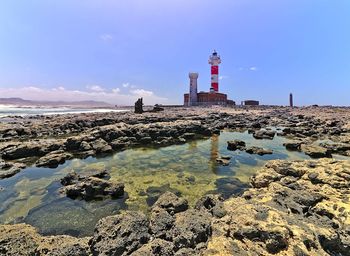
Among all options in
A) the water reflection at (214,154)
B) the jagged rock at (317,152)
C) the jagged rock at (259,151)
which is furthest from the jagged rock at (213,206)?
the jagged rock at (317,152)

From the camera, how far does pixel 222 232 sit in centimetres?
480

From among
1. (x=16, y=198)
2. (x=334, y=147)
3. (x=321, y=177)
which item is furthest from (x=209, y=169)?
(x=334, y=147)

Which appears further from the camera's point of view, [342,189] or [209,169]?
[209,169]

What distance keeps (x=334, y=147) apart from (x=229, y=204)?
12.7m

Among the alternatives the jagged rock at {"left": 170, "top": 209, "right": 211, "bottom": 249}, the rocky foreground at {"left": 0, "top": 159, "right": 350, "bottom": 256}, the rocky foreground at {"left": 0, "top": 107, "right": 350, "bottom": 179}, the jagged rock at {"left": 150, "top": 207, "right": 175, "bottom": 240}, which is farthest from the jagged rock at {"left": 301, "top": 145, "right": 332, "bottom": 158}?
the jagged rock at {"left": 150, "top": 207, "right": 175, "bottom": 240}

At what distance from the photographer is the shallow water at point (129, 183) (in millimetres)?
6992

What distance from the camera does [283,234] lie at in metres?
4.29

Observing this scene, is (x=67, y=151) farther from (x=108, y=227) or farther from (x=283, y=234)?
(x=283, y=234)

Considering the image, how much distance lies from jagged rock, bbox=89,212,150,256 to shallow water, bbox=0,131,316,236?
1.46m

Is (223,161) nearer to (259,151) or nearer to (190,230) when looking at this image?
(259,151)

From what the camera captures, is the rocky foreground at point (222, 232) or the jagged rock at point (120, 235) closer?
the rocky foreground at point (222, 232)

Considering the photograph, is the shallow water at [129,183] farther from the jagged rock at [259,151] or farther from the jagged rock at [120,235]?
the jagged rock at [120,235]

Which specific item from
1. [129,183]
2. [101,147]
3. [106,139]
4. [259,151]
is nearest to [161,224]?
[129,183]

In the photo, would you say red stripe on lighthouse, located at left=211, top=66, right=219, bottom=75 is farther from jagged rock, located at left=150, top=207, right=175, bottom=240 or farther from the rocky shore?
jagged rock, located at left=150, top=207, right=175, bottom=240
